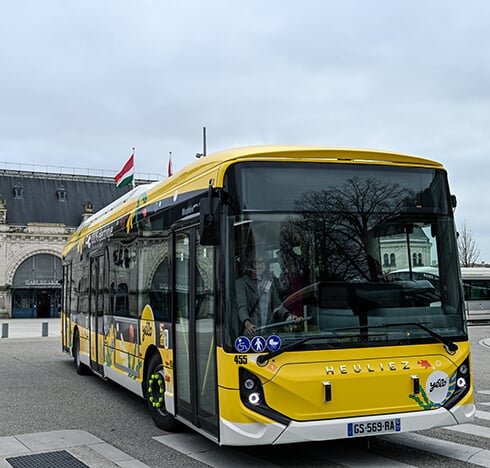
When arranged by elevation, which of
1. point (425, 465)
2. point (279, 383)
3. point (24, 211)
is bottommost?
point (425, 465)

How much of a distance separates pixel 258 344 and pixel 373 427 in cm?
129

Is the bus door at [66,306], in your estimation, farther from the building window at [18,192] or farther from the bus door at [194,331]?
the building window at [18,192]

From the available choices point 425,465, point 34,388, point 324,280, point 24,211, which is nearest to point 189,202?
point 324,280

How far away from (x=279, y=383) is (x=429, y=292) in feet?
5.77

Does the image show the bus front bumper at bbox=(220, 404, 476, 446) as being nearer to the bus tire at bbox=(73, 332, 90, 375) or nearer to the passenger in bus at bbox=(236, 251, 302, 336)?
the passenger in bus at bbox=(236, 251, 302, 336)

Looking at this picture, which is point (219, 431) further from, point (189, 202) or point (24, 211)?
point (24, 211)

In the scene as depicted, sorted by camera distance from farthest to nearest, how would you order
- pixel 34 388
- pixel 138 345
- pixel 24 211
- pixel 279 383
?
pixel 24 211 → pixel 34 388 → pixel 138 345 → pixel 279 383

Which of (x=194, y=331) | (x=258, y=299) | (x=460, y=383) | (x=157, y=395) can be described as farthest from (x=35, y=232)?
(x=460, y=383)

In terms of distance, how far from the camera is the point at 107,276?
10.7 meters

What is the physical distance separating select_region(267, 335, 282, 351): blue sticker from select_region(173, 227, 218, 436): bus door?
633mm

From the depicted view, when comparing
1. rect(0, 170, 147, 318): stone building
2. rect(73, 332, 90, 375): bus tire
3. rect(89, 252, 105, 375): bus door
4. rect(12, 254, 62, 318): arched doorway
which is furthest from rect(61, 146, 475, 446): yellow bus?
rect(12, 254, 62, 318): arched doorway

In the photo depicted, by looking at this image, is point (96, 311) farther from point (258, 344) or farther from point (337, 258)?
point (337, 258)

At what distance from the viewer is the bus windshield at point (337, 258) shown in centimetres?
590

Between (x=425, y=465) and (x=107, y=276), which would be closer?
(x=425, y=465)
